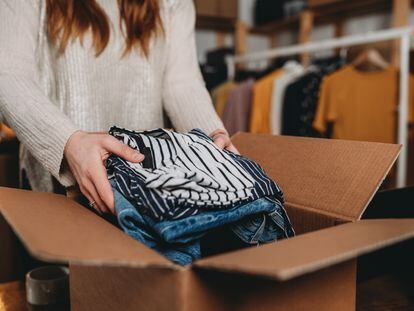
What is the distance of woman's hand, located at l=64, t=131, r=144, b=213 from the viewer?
484 millimetres

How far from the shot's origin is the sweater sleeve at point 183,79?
0.81 m

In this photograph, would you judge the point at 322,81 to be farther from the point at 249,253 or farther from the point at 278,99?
the point at 249,253

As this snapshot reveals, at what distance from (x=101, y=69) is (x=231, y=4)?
8.84 ft

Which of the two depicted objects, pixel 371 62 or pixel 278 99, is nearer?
pixel 371 62

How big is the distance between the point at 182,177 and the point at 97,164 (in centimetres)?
11

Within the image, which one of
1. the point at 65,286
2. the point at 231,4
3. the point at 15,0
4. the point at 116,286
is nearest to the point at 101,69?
the point at 15,0

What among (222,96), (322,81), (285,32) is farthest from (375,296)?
(285,32)

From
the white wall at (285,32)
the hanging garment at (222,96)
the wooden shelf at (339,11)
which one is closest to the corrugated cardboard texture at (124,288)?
the hanging garment at (222,96)

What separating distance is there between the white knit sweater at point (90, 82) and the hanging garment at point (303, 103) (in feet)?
4.29

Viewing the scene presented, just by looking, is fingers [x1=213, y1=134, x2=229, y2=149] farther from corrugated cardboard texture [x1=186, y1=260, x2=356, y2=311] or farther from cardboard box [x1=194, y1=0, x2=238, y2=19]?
cardboard box [x1=194, y1=0, x2=238, y2=19]

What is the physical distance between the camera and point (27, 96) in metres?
0.63

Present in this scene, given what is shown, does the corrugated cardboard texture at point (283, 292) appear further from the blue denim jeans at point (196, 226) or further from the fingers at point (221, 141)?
the fingers at point (221, 141)

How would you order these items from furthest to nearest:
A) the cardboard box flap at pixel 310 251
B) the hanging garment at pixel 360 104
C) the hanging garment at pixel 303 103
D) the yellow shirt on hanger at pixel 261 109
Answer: the yellow shirt on hanger at pixel 261 109, the hanging garment at pixel 303 103, the hanging garment at pixel 360 104, the cardboard box flap at pixel 310 251

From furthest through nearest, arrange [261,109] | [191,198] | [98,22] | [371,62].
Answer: [261,109] → [371,62] → [98,22] → [191,198]
